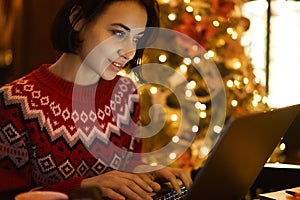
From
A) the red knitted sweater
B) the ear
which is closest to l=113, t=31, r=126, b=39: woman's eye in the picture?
the ear

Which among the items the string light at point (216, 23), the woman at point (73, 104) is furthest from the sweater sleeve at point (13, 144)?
the string light at point (216, 23)

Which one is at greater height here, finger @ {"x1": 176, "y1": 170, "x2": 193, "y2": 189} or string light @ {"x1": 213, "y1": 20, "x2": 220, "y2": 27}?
string light @ {"x1": 213, "y1": 20, "x2": 220, "y2": 27}

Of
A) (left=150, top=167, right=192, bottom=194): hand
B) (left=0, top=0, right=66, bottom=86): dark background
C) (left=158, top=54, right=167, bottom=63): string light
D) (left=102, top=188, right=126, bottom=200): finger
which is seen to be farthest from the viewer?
(left=0, top=0, right=66, bottom=86): dark background

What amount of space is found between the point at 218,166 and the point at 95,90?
2.11ft

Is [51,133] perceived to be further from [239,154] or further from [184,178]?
[239,154]

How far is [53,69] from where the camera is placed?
5.21ft

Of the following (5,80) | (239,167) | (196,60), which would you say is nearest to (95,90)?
(239,167)

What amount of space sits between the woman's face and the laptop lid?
409 millimetres

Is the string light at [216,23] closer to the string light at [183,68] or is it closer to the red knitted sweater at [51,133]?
the string light at [183,68]

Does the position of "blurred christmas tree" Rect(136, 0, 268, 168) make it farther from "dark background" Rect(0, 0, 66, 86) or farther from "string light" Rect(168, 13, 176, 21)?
"dark background" Rect(0, 0, 66, 86)

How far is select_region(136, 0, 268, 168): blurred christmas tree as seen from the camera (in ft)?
8.24

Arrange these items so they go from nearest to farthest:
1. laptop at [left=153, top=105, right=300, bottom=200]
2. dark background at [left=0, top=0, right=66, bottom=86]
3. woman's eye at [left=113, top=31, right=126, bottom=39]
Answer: laptop at [left=153, top=105, right=300, bottom=200], woman's eye at [left=113, top=31, right=126, bottom=39], dark background at [left=0, top=0, right=66, bottom=86]

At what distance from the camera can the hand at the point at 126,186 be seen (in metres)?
1.17

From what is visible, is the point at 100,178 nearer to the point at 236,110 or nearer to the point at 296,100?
the point at 236,110
